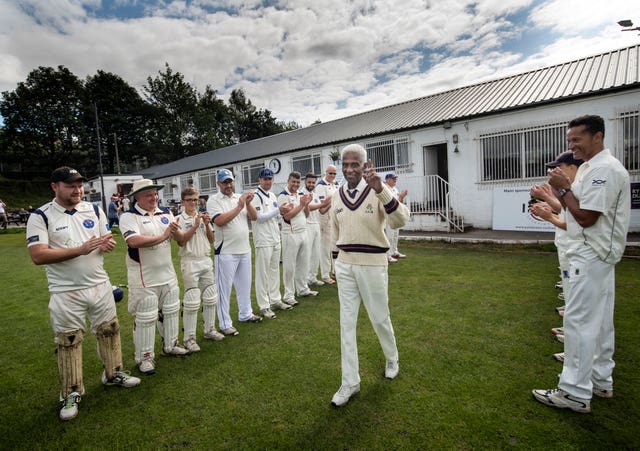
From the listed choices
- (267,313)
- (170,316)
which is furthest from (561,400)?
(170,316)

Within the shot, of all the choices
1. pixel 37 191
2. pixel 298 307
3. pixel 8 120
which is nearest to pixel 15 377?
pixel 298 307

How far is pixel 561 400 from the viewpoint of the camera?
2945 mm

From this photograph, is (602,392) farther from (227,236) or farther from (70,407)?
(70,407)

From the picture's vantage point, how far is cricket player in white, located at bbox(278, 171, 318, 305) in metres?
6.44

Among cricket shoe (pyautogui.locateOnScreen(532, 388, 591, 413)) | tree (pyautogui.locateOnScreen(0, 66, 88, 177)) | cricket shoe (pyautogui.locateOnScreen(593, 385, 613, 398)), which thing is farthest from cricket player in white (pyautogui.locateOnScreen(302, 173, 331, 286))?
A: tree (pyautogui.locateOnScreen(0, 66, 88, 177))

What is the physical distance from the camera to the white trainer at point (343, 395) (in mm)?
3160

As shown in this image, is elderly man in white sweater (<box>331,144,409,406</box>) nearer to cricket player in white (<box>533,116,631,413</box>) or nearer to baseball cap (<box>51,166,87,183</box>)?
cricket player in white (<box>533,116,631,413</box>)

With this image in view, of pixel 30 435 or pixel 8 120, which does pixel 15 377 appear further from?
pixel 8 120

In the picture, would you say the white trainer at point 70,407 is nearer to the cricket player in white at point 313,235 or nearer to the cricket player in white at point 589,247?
the cricket player in white at point 589,247

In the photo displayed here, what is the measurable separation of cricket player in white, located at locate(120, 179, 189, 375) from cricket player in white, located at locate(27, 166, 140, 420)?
1.26ft

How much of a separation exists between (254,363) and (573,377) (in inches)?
124

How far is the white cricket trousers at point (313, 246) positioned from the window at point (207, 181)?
23.5 metres

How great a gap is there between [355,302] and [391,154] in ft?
45.8

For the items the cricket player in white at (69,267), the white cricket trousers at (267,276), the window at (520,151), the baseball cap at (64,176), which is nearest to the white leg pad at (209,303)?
the white cricket trousers at (267,276)
